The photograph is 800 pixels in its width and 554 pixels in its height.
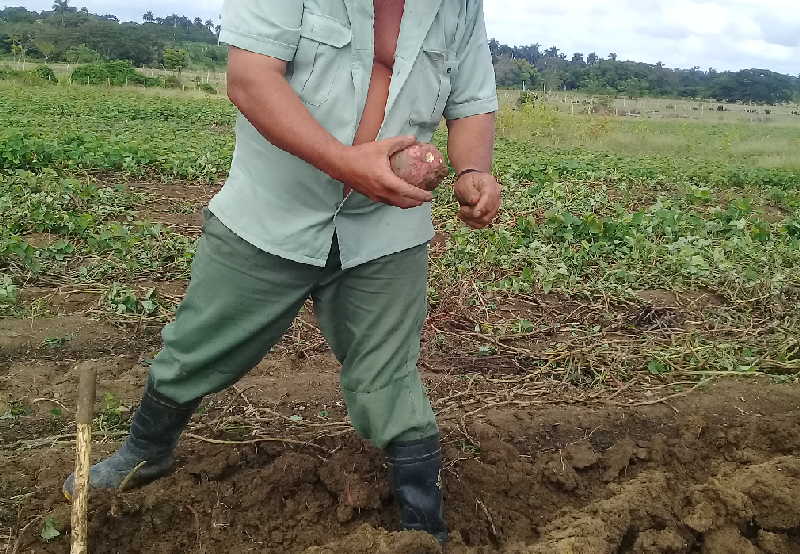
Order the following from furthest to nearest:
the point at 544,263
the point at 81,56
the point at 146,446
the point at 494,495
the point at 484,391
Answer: the point at 81,56 < the point at 544,263 < the point at 484,391 < the point at 494,495 < the point at 146,446

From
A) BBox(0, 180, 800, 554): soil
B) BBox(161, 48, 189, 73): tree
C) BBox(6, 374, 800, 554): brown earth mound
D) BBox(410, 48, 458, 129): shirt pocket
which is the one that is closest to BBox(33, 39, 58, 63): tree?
BBox(161, 48, 189, 73): tree

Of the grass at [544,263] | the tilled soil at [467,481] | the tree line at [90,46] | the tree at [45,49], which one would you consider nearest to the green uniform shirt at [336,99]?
the tilled soil at [467,481]

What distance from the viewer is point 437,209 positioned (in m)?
7.13

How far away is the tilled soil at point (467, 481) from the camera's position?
2102mm

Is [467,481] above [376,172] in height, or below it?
below

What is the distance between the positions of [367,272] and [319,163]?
0.42m

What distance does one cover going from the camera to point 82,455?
1.74 metres

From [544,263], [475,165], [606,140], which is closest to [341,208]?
[475,165]

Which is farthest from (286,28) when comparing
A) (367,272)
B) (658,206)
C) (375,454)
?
(658,206)

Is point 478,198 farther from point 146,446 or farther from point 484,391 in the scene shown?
point 484,391

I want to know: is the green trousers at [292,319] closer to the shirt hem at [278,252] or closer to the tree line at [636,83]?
the shirt hem at [278,252]

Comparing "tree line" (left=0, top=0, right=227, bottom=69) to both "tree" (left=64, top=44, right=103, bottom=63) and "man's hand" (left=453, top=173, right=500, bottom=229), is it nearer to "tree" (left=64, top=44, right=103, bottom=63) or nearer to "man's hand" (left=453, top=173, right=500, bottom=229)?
"tree" (left=64, top=44, right=103, bottom=63)

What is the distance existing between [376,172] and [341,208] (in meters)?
0.33

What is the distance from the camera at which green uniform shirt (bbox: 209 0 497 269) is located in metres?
1.73
